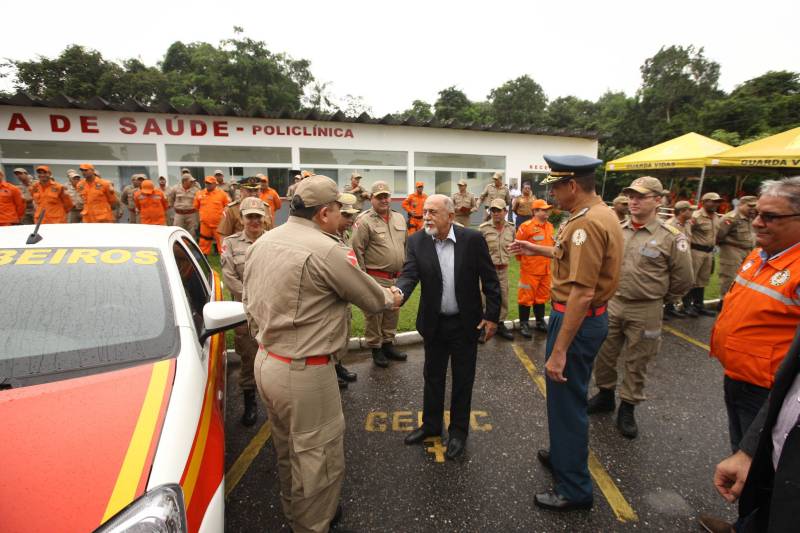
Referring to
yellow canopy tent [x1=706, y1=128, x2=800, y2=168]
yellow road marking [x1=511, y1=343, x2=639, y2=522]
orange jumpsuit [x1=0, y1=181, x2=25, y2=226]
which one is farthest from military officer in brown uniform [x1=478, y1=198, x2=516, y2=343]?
orange jumpsuit [x1=0, y1=181, x2=25, y2=226]

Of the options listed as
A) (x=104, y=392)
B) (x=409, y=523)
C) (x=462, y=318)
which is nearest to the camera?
(x=104, y=392)

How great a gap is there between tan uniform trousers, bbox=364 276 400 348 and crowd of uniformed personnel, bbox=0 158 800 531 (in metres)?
0.02

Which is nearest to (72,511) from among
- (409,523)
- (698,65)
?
(409,523)

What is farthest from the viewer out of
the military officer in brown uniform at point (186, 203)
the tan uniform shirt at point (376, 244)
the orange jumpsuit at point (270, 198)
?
the military officer in brown uniform at point (186, 203)

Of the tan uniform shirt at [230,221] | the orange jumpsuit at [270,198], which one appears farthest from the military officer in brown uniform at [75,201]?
the tan uniform shirt at [230,221]

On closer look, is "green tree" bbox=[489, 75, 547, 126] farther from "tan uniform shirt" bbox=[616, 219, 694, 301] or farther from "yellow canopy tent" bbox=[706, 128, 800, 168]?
"tan uniform shirt" bbox=[616, 219, 694, 301]

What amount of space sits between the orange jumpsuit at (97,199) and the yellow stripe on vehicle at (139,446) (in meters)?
9.21

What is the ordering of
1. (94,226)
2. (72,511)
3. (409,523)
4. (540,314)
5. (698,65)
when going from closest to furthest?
(72,511) → (409,523) → (94,226) → (540,314) → (698,65)

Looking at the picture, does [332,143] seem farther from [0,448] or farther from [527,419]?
[0,448]

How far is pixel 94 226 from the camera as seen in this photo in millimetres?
2771

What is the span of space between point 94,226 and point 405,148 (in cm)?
1316

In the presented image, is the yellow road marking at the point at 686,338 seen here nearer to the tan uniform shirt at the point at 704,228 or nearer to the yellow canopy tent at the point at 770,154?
the tan uniform shirt at the point at 704,228

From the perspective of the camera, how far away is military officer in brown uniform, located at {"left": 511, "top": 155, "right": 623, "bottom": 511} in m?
2.27

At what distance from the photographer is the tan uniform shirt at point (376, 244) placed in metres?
4.63
